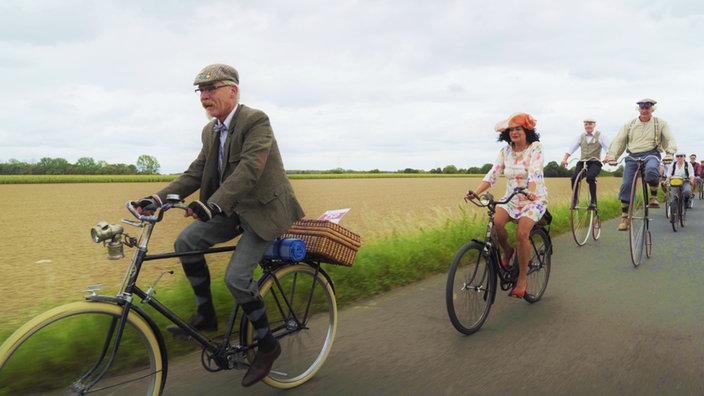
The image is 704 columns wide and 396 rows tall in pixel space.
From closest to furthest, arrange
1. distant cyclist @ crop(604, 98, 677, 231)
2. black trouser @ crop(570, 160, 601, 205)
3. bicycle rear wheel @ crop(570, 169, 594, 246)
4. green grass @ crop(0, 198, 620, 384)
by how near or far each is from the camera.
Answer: green grass @ crop(0, 198, 620, 384) → distant cyclist @ crop(604, 98, 677, 231) → bicycle rear wheel @ crop(570, 169, 594, 246) → black trouser @ crop(570, 160, 601, 205)

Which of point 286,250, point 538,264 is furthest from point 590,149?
point 286,250

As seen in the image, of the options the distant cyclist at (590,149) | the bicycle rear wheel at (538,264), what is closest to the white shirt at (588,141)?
the distant cyclist at (590,149)

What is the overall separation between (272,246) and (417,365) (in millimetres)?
1448

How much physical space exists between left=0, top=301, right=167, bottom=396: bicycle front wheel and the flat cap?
1349mm

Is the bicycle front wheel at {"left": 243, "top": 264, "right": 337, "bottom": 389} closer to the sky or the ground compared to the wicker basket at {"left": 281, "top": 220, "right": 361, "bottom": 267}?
closer to the ground

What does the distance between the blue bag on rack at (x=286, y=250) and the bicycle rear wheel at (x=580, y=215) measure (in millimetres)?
7397

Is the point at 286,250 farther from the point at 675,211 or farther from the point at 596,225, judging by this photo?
the point at 675,211

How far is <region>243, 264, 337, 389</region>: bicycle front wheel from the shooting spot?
11.3 feet

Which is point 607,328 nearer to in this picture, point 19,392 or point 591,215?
point 19,392

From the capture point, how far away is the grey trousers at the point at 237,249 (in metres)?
3.06

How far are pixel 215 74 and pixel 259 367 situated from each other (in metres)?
1.83

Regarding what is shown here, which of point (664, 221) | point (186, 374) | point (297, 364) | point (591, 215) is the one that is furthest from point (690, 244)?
point (186, 374)

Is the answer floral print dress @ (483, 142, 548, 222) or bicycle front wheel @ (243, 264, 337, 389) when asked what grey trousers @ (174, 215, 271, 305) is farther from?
floral print dress @ (483, 142, 548, 222)

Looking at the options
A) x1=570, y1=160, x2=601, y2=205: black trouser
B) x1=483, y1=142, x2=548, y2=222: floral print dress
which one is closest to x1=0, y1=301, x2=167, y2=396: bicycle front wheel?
x1=483, y1=142, x2=548, y2=222: floral print dress
